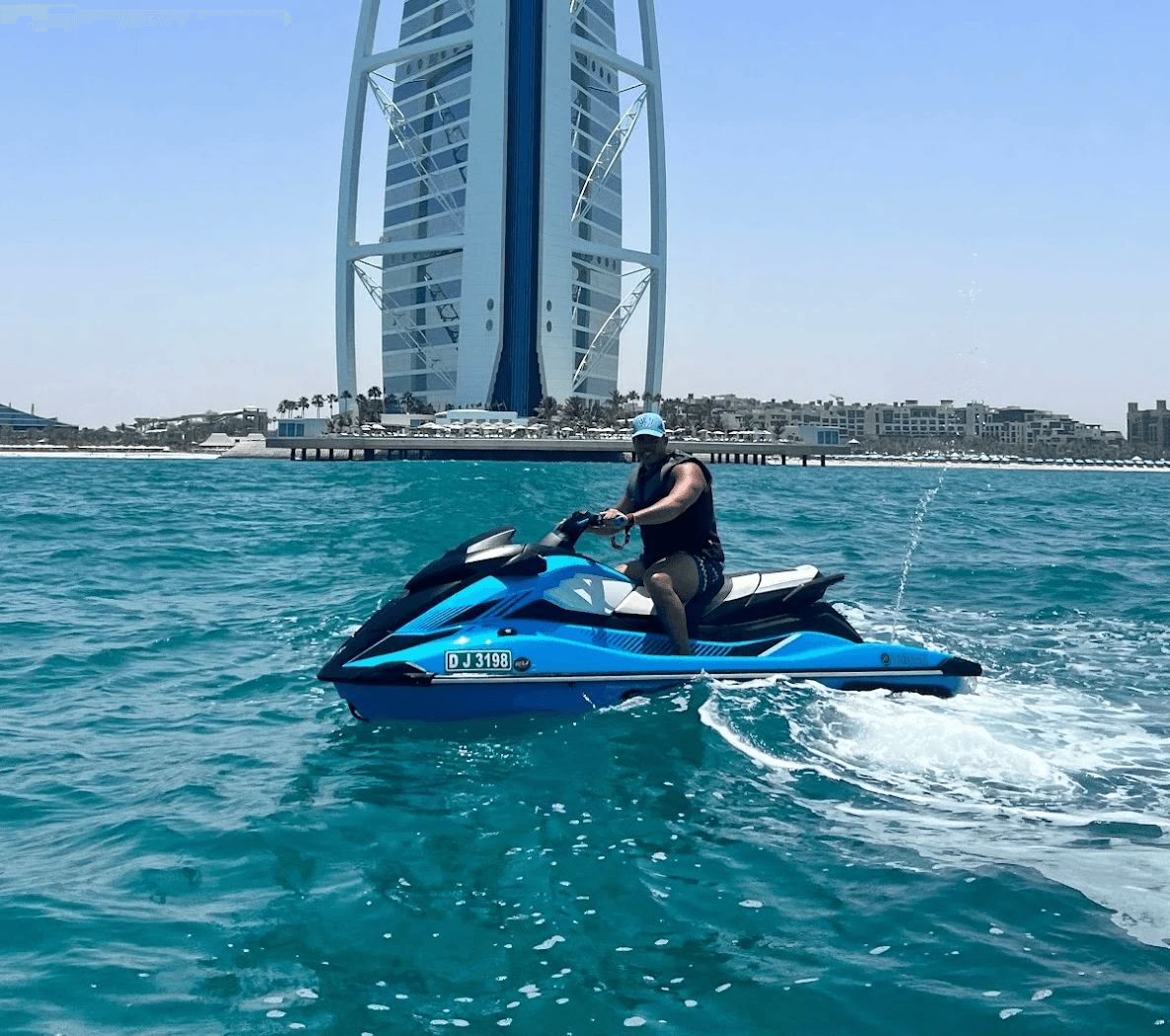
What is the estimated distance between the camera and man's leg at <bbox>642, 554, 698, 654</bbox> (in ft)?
23.9

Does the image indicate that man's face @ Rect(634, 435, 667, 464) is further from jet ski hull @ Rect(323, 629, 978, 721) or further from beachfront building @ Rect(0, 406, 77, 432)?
beachfront building @ Rect(0, 406, 77, 432)

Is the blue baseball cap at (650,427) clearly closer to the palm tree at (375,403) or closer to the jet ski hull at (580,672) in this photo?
the jet ski hull at (580,672)

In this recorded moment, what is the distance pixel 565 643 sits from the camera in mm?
7059

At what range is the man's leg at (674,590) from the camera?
7273 millimetres

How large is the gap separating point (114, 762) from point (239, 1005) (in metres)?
2.94

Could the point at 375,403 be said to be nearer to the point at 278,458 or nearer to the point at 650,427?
the point at 278,458

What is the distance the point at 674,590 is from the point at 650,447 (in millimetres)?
939

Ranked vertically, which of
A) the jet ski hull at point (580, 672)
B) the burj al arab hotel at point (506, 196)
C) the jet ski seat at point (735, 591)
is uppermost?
the burj al arab hotel at point (506, 196)

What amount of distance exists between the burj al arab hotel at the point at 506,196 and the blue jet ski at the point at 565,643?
9917cm

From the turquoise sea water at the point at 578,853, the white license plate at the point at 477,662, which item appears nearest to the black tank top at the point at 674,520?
the turquoise sea water at the point at 578,853

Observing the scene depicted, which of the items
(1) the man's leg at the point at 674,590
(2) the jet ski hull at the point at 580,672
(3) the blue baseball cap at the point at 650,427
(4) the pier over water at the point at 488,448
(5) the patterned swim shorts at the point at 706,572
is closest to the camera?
(2) the jet ski hull at the point at 580,672

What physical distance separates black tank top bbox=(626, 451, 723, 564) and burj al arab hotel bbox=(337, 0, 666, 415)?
325 ft


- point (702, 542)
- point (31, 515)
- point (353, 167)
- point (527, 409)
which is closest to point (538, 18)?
point (353, 167)

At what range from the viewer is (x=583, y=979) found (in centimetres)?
371
